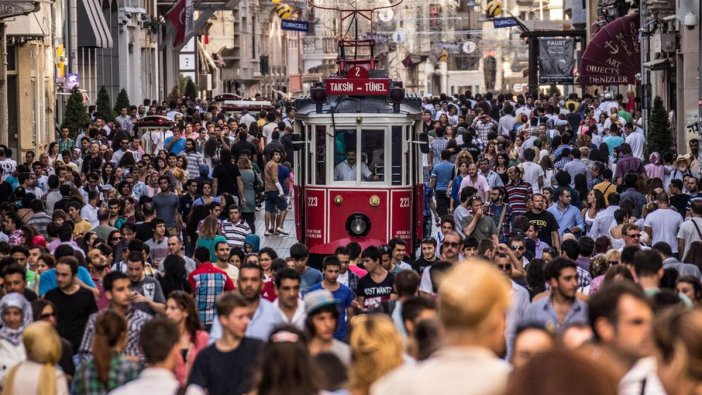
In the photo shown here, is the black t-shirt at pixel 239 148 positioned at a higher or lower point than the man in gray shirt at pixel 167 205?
higher

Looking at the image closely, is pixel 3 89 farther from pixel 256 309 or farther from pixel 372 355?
pixel 372 355

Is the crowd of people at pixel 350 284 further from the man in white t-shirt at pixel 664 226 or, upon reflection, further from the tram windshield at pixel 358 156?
the tram windshield at pixel 358 156

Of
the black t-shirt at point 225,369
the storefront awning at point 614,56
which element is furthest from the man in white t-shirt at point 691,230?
the storefront awning at point 614,56

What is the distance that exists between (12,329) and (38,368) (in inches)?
78.6

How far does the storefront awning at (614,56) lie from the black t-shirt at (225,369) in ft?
114

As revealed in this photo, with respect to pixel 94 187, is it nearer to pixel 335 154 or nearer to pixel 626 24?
pixel 335 154

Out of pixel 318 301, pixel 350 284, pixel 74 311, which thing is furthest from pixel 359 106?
pixel 318 301

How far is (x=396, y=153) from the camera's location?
2241cm

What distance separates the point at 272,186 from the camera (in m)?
28.7

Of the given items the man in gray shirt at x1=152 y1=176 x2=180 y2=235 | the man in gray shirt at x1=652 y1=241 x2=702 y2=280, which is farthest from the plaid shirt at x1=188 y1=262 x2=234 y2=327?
the man in gray shirt at x1=152 y1=176 x2=180 y2=235

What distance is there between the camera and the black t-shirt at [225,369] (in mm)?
9672

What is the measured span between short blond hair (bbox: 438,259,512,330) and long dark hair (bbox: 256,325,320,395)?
1.55 metres

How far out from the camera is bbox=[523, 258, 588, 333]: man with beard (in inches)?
459

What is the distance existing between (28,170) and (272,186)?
3.91 metres
